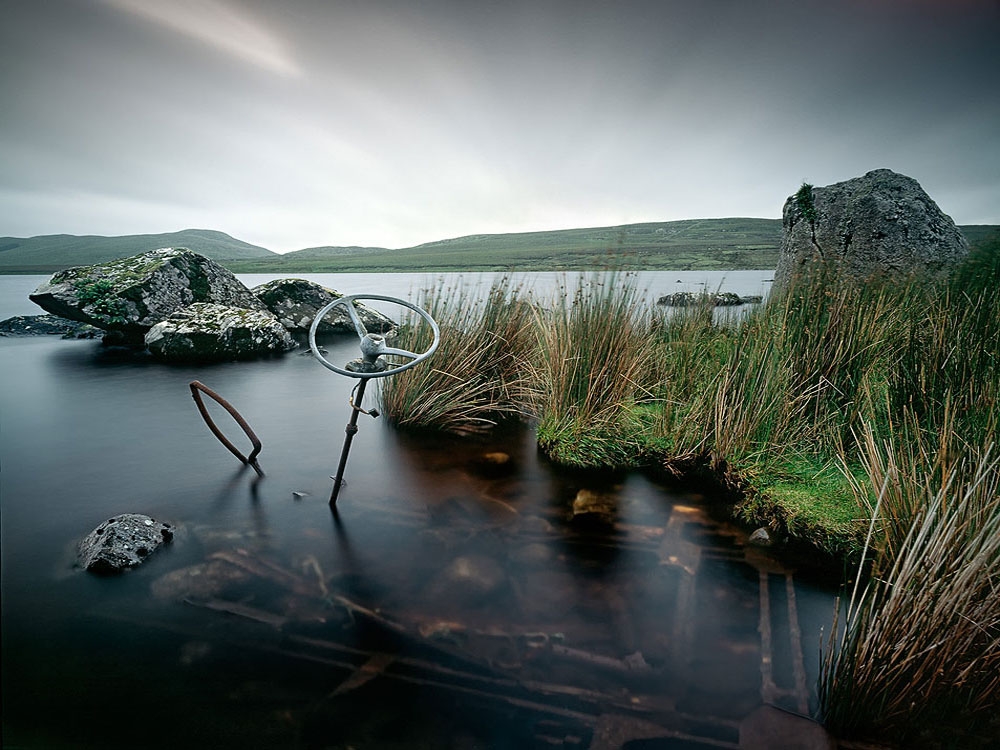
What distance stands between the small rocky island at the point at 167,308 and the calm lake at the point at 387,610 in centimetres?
369

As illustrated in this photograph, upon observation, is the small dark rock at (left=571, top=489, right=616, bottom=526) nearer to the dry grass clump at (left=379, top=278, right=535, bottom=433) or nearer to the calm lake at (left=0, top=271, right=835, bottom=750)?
the calm lake at (left=0, top=271, right=835, bottom=750)

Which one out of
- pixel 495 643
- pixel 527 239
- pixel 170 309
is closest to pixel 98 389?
pixel 170 309

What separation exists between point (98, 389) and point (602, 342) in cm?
614

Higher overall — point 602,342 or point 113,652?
point 602,342

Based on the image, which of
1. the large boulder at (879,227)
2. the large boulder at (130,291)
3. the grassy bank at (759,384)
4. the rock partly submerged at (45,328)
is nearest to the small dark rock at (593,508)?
the grassy bank at (759,384)

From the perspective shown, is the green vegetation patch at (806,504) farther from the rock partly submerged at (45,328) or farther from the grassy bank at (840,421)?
the rock partly submerged at (45,328)

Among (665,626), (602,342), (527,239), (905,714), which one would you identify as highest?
(527,239)

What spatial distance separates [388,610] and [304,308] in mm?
9176

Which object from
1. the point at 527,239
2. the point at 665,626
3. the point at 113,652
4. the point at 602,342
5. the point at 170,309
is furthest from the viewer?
the point at 527,239

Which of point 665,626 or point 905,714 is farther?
point 665,626

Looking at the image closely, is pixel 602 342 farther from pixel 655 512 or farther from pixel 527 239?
pixel 527 239

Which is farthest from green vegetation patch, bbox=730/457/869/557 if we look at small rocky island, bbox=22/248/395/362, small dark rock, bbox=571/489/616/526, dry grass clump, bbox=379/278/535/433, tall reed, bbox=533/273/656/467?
small rocky island, bbox=22/248/395/362

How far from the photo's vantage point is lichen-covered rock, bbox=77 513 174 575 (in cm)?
256

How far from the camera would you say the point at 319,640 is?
6.95ft
